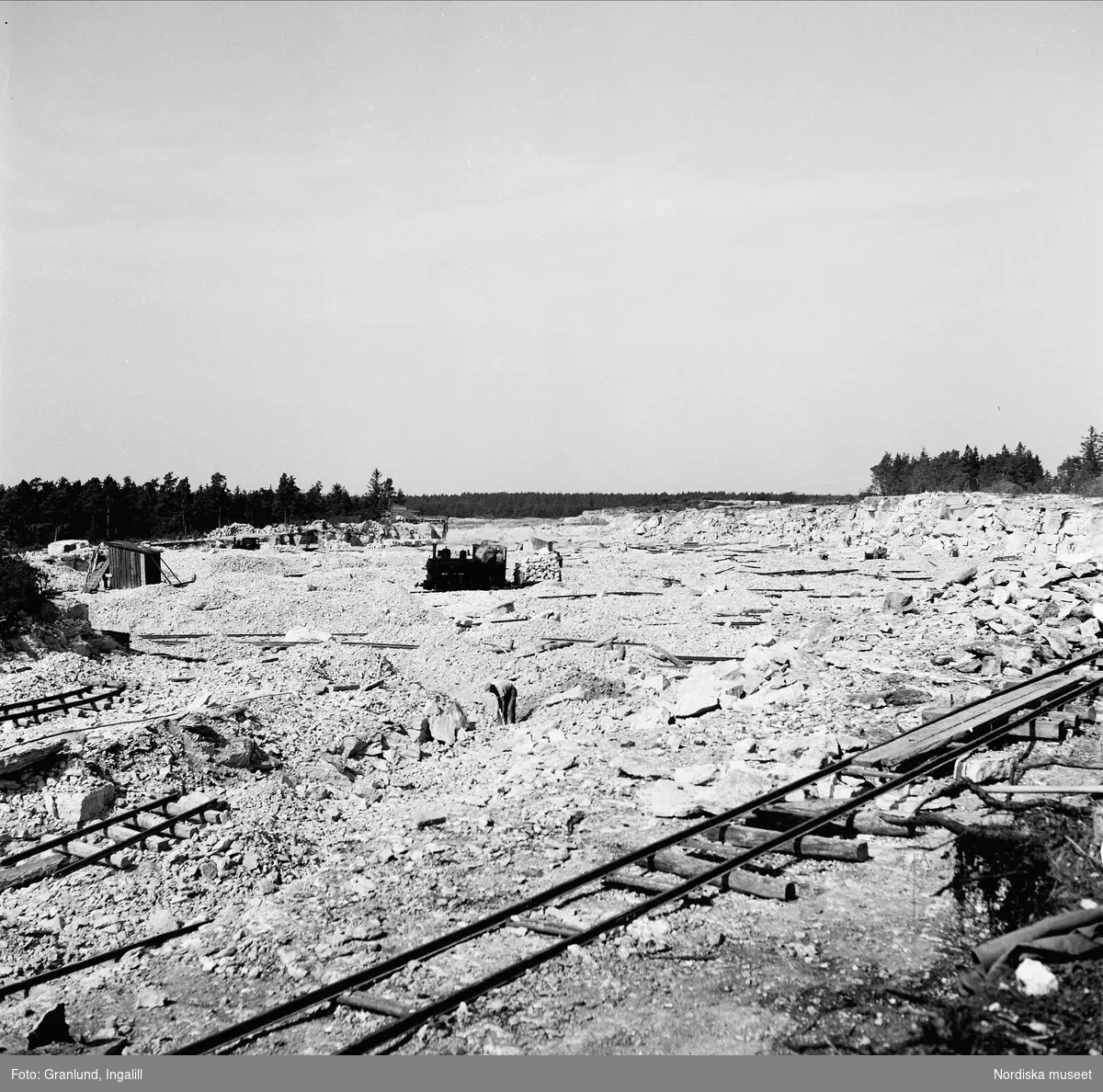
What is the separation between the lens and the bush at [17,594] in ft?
59.9

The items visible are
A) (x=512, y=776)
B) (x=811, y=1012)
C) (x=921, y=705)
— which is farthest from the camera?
(x=921, y=705)

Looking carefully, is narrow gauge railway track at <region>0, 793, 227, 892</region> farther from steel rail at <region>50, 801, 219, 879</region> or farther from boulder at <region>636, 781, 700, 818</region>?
boulder at <region>636, 781, 700, 818</region>

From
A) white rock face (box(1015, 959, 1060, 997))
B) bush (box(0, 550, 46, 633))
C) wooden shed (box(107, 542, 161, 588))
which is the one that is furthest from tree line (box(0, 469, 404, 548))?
white rock face (box(1015, 959, 1060, 997))

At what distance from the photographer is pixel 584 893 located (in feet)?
21.4

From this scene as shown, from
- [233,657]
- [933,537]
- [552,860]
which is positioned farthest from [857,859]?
[933,537]

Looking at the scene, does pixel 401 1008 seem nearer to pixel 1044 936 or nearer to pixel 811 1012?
pixel 811 1012

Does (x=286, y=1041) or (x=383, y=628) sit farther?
(x=383, y=628)

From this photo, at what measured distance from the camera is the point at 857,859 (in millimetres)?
6758

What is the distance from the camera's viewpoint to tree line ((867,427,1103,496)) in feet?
229

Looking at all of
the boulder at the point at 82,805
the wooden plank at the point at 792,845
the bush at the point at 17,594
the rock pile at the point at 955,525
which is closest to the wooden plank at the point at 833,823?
the wooden plank at the point at 792,845

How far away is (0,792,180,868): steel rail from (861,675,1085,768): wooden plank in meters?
7.19

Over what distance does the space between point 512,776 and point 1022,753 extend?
5.31 metres

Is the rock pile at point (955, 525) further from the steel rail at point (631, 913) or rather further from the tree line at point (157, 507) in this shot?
the tree line at point (157, 507)

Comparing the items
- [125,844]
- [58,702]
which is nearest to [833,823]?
[125,844]
